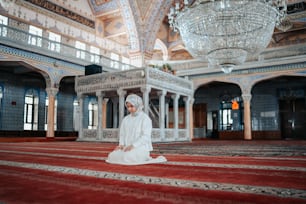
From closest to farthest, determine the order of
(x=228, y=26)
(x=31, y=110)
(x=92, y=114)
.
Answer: (x=228, y=26)
(x=31, y=110)
(x=92, y=114)

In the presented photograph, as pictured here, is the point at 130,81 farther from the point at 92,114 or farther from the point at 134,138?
the point at 92,114

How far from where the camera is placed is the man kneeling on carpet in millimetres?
2566

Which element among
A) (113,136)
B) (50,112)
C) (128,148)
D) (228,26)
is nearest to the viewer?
(128,148)

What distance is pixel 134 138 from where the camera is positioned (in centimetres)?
264

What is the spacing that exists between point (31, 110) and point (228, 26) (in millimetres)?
9138

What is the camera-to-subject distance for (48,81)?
9.90 meters

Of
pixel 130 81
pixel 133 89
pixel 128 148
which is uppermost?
pixel 130 81

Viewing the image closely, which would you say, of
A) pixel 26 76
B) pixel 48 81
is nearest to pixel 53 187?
pixel 48 81

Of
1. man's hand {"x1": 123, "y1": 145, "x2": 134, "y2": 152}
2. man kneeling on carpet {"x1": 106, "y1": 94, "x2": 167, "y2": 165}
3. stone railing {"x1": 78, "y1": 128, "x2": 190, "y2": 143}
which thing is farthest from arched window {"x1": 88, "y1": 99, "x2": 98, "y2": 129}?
man's hand {"x1": 123, "y1": 145, "x2": 134, "y2": 152}

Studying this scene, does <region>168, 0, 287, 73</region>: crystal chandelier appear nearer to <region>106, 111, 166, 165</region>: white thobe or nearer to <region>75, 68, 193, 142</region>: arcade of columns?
<region>75, 68, 193, 142</region>: arcade of columns

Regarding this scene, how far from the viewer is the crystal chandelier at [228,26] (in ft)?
17.1

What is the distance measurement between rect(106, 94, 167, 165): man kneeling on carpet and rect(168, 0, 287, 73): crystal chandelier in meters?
3.49

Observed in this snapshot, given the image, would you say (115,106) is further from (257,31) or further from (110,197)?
(110,197)

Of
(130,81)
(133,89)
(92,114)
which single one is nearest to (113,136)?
(133,89)
